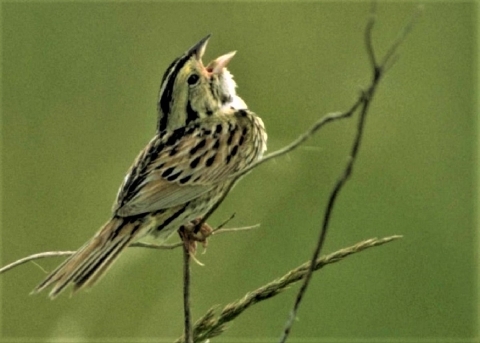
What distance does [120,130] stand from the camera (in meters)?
5.00

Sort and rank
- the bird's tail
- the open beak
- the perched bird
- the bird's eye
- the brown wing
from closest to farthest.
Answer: the bird's tail → the perched bird → the brown wing → the open beak → the bird's eye

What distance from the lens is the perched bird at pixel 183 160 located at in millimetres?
3518

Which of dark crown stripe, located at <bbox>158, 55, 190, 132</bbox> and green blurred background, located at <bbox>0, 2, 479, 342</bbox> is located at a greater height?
dark crown stripe, located at <bbox>158, 55, 190, 132</bbox>

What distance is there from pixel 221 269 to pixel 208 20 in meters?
1.72

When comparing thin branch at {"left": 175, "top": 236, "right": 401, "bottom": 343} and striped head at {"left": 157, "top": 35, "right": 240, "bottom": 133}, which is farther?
striped head at {"left": 157, "top": 35, "right": 240, "bottom": 133}

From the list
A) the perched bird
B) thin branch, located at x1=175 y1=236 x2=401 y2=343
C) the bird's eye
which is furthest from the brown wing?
thin branch, located at x1=175 y1=236 x2=401 y2=343

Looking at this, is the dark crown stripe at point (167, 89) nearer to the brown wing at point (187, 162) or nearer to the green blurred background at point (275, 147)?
the brown wing at point (187, 162)

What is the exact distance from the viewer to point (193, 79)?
161 inches

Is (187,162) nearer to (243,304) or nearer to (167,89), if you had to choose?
(167,89)

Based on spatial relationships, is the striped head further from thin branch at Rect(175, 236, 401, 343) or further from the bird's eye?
thin branch at Rect(175, 236, 401, 343)

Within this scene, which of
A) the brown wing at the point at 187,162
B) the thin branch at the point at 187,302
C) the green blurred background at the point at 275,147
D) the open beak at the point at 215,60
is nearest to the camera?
the thin branch at the point at 187,302

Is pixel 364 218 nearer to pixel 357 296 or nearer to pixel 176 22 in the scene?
pixel 357 296

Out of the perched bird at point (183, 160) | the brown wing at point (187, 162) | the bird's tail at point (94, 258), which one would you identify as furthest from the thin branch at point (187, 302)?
the brown wing at point (187, 162)

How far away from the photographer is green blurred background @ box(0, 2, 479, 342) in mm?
4465
